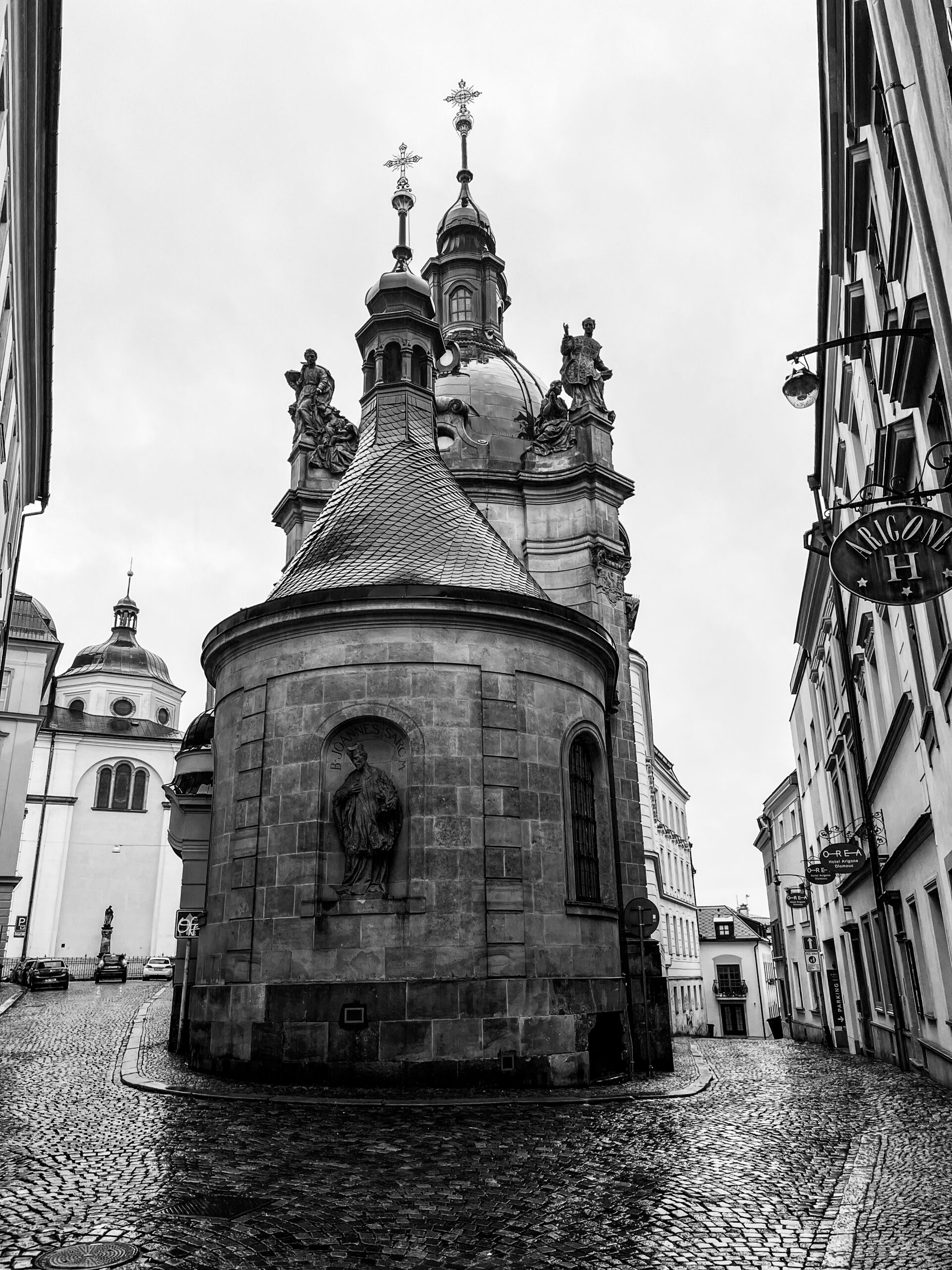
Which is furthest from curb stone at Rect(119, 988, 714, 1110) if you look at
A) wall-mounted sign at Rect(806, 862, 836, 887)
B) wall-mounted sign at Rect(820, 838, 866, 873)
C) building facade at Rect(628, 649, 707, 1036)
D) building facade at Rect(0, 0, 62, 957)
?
building facade at Rect(628, 649, 707, 1036)

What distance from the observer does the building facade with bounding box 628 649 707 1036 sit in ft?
126

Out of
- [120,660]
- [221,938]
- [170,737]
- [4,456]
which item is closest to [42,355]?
[4,456]

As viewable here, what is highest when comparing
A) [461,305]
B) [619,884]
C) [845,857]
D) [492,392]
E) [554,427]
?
[461,305]

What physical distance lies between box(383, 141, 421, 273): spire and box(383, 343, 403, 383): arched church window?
231 centimetres

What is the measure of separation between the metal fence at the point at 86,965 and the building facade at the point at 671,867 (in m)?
26.9

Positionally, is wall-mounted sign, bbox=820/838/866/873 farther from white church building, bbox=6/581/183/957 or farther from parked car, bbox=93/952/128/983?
white church building, bbox=6/581/183/957

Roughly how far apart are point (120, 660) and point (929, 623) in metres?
64.7

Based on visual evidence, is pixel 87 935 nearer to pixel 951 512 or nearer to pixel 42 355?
pixel 42 355

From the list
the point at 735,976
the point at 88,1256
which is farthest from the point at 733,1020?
the point at 88,1256

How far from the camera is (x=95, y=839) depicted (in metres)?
61.7

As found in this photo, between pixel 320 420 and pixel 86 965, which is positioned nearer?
pixel 320 420

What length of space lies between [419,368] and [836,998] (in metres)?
20.3

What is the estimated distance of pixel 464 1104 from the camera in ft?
40.5

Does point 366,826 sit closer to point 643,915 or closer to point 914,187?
point 643,915
